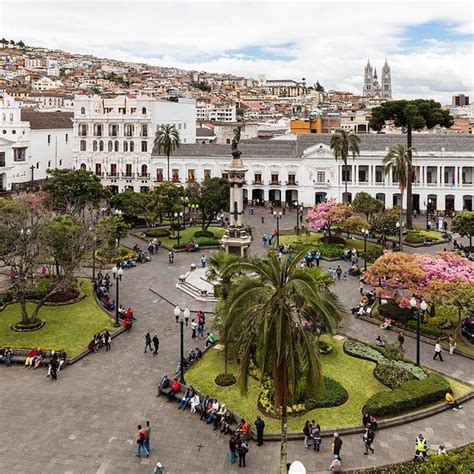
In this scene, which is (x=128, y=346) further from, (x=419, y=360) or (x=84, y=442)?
(x=419, y=360)

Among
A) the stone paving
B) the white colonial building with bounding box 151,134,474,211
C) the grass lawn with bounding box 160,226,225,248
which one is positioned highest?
the white colonial building with bounding box 151,134,474,211

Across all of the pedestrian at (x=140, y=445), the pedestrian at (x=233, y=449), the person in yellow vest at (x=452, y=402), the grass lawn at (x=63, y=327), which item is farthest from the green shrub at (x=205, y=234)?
the pedestrian at (x=233, y=449)

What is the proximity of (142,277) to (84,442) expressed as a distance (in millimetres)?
22566

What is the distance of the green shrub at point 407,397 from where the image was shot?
2248cm

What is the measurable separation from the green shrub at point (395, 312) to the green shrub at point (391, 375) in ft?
24.6

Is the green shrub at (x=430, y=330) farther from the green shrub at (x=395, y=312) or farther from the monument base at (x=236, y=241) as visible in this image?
the monument base at (x=236, y=241)

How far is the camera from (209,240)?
2088 inches

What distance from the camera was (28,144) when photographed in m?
84.2

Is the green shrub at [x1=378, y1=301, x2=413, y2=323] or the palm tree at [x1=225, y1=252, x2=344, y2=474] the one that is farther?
the green shrub at [x1=378, y1=301, x2=413, y2=323]

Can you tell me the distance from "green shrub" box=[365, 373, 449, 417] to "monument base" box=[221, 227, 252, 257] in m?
19.9

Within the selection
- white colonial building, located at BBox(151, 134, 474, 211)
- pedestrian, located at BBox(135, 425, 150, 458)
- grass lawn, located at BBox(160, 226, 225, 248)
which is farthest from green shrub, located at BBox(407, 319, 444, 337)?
white colonial building, located at BBox(151, 134, 474, 211)

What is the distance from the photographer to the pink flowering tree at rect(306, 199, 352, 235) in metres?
50.7

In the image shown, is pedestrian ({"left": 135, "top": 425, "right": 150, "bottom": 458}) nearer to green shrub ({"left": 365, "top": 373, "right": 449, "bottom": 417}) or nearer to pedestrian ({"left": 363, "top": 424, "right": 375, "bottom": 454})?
pedestrian ({"left": 363, "top": 424, "right": 375, "bottom": 454})

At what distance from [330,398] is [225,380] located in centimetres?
461
